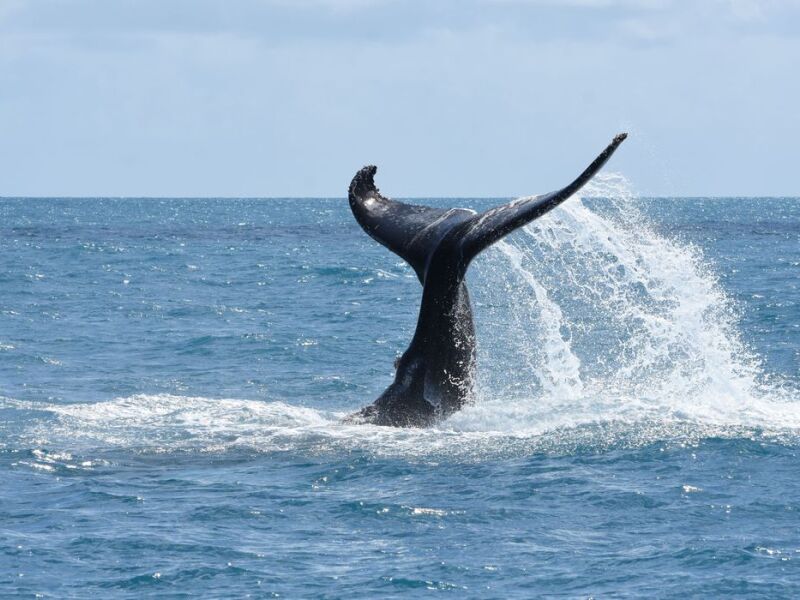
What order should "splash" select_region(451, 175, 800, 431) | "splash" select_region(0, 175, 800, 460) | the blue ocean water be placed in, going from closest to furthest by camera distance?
the blue ocean water → "splash" select_region(0, 175, 800, 460) → "splash" select_region(451, 175, 800, 431)

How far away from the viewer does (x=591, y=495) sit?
11352 millimetres

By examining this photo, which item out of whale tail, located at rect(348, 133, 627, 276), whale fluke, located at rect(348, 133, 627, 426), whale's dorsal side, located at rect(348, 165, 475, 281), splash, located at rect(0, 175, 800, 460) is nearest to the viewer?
whale tail, located at rect(348, 133, 627, 276)

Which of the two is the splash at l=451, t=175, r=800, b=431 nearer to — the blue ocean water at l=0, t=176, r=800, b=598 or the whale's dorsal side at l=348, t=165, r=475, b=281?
the blue ocean water at l=0, t=176, r=800, b=598

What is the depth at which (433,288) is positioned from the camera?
12.6 metres

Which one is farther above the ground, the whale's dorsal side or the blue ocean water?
the whale's dorsal side

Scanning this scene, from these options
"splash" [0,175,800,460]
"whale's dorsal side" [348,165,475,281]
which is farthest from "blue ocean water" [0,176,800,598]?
"whale's dorsal side" [348,165,475,281]

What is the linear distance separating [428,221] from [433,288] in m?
0.63

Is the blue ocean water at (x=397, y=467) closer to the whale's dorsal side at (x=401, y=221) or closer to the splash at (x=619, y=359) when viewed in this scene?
the splash at (x=619, y=359)

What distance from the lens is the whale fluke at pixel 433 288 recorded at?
12422mm

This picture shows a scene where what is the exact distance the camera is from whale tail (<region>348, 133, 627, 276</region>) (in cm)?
1167

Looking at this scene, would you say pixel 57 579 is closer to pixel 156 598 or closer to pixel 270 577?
pixel 156 598

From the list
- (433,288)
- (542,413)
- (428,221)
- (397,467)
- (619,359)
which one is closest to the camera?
(397,467)

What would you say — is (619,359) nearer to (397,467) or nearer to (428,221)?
(428,221)

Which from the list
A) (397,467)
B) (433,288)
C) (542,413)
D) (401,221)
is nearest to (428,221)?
(401,221)
